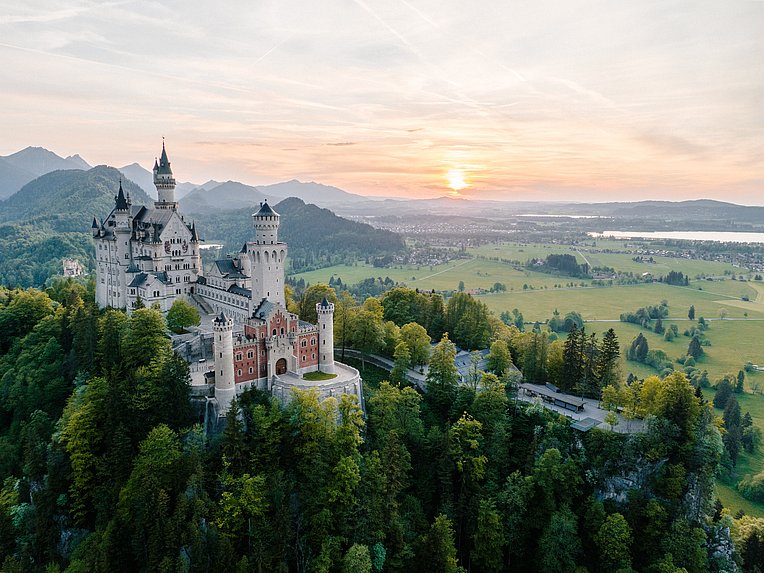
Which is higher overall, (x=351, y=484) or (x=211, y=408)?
(x=211, y=408)

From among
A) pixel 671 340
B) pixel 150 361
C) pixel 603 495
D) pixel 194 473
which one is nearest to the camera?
pixel 194 473

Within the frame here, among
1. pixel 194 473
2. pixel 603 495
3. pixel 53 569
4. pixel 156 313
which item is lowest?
pixel 53 569

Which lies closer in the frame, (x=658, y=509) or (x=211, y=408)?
(x=658, y=509)

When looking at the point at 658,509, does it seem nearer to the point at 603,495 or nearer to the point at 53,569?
the point at 603,495

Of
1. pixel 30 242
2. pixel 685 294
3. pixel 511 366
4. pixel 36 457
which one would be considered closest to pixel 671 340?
pixel 685 294

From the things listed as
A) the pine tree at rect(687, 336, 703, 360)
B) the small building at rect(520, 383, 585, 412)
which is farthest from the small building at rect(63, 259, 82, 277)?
the pine tree at rect(687, 336, 703, 360)

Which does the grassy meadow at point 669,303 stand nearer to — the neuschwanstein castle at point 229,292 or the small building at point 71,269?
the neuschwanstein castle at point 229,292
